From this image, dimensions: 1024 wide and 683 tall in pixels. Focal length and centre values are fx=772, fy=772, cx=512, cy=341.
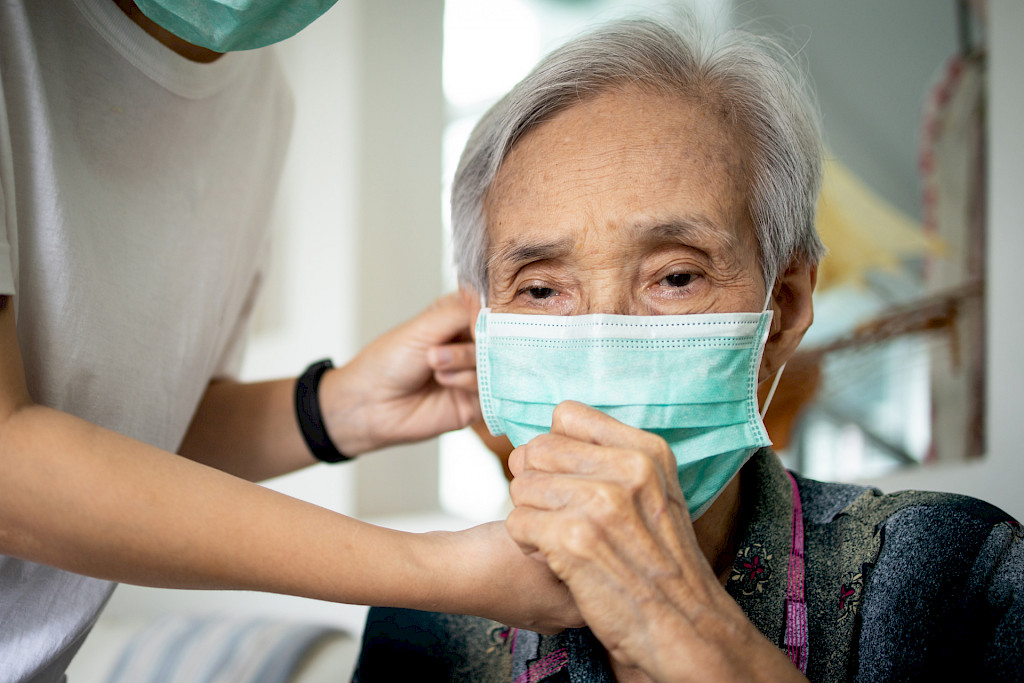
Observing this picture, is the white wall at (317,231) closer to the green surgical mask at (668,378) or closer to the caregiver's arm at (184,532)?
the green surgical mask at (668,378)

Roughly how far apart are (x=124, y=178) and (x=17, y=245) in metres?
0.26

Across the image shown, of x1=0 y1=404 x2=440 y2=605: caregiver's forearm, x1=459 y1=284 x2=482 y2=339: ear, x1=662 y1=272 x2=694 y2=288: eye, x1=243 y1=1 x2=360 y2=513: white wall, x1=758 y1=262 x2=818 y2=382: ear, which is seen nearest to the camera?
x1=0 y1=404 x2=440 y2=605: caregiver's forearm

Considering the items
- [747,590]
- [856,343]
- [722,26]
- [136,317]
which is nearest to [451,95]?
[856,343]

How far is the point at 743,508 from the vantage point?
1.33 metres

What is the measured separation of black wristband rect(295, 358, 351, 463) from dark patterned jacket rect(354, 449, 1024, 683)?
0.54 metres

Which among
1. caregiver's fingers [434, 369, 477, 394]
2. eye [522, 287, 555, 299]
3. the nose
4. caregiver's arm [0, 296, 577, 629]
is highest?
A: eye [522, 287, 555, 299]

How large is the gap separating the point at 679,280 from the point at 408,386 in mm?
626

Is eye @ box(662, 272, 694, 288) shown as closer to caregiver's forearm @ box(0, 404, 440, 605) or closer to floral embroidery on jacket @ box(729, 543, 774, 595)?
floral embroidery on jacket @ box(729, 543, 774, 595)

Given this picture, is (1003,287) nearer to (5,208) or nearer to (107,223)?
(107,223)

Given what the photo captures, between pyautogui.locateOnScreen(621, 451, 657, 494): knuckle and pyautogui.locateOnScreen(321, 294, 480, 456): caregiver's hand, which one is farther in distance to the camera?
pyautogui.locateOnScreen(321, 294, 480, 456): caregiver's hand

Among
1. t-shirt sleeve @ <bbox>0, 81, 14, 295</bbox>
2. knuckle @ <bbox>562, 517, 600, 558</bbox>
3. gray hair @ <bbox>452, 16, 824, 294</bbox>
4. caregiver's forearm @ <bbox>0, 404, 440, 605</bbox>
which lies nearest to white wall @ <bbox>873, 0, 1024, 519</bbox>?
gray hair @ <bbox>452, 16, 824, 294</bbox>

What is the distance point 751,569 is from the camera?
1221 mm

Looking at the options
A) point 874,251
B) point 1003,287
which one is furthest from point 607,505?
point 1003,287

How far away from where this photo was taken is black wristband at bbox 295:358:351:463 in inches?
62.2
